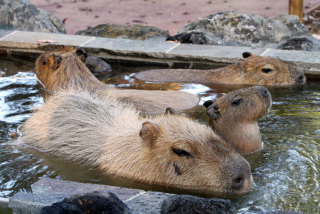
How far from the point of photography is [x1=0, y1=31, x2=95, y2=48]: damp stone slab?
852 centimetres

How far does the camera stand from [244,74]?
24.1ft

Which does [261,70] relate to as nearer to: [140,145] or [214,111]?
[214,111]

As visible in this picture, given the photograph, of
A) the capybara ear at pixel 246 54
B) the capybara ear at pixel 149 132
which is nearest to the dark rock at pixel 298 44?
the capybara ear at pixel 246 54

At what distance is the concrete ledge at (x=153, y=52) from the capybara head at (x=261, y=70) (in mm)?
242

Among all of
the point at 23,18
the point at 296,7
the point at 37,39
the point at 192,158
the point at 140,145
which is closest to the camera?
the point at 192,158

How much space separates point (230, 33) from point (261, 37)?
51cm

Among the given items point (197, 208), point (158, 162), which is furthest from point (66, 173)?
point (197, 208)

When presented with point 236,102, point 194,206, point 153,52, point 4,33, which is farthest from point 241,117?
point 4,33

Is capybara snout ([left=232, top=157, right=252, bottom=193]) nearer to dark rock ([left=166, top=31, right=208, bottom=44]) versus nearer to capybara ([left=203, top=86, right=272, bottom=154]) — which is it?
capybara ([left=203, top=86, right=272, bottom=154])

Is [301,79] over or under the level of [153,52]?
under

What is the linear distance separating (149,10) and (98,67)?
753 centimetres

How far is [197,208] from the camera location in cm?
325

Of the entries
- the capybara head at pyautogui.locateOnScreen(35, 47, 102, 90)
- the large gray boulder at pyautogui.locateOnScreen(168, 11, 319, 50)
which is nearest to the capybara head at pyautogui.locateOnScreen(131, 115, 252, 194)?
the capybara head at pyautogui.locateOnScreen(35, 47, 102, 90)

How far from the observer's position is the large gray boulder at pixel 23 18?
1007 centimetres
